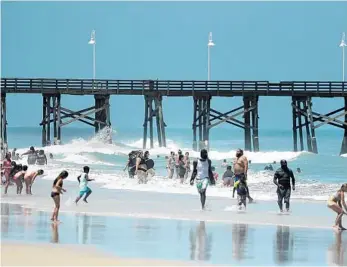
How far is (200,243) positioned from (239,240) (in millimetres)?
780

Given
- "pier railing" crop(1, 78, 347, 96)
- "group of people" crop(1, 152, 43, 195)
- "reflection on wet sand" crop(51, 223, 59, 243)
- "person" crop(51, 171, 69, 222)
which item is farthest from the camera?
"pier railing" crop(1, 78, 347, 96)

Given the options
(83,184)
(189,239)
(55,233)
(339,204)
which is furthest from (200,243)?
(83,184)

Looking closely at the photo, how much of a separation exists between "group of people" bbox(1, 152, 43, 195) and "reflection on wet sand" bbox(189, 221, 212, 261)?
800 cm

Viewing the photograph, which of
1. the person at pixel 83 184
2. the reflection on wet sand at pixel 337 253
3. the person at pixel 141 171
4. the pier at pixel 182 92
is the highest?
the pier at pixel 182 92

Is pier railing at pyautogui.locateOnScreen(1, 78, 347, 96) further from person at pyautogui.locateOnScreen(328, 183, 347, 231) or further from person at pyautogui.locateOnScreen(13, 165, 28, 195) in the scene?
person at pyautogui.locateOnScreen(328, 183, 347, 231)

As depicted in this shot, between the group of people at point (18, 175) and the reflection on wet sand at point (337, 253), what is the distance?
33.5 feet

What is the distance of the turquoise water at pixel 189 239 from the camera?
15.7 metres

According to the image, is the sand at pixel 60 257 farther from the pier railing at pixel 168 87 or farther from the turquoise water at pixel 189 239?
the pier railing at pixel 168 87

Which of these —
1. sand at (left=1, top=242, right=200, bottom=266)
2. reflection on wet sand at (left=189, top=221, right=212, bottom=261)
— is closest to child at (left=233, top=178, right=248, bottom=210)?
reflection on wet sand at (left=189, top=221, right=212, bottom=261)

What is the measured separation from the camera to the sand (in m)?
14.8

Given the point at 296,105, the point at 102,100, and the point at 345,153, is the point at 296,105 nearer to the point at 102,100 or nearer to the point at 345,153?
the point at 345,153

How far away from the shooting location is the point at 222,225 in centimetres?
1958

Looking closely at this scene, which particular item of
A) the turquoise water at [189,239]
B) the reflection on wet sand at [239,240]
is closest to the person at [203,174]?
the turquoise water at [189,239]

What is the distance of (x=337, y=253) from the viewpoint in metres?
16.2
